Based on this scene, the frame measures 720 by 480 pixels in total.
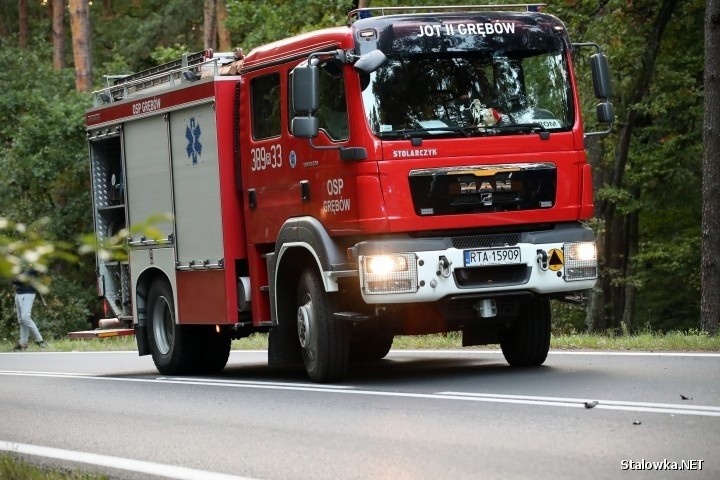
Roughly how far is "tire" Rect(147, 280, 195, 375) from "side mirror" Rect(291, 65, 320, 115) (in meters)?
4.26

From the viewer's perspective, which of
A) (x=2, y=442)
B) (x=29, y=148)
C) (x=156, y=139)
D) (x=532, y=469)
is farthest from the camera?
(x=29, y=148)

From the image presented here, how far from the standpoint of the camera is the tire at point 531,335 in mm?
13258

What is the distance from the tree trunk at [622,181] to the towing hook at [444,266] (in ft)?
67.6

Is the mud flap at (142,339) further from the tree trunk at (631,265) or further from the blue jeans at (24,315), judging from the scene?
the tree trunk at (631,265)

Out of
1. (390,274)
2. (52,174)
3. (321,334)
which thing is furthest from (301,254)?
(52,174)

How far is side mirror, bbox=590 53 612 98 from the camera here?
42.1 ft

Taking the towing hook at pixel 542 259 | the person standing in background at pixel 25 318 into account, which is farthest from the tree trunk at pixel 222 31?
the towing hook at pixel 542 259

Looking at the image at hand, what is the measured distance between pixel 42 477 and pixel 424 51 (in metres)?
5.60

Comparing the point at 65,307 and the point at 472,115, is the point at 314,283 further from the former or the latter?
the point at 65,307

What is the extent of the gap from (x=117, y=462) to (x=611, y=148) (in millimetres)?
29129

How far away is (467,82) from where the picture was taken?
40.7 ft

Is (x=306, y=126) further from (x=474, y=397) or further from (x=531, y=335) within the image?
(x=531, y=335)

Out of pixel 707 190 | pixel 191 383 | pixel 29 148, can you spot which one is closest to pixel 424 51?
pixel 191 383

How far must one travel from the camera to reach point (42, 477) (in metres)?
8.11
